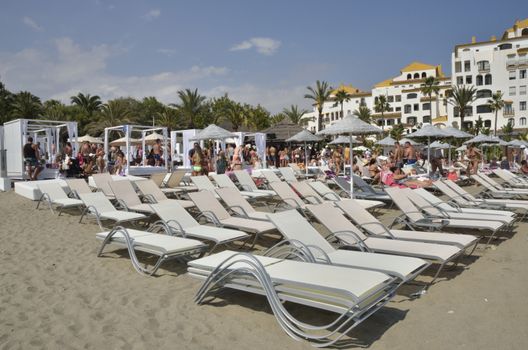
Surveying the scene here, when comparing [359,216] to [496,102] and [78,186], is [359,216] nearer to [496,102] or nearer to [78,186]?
[78,186]

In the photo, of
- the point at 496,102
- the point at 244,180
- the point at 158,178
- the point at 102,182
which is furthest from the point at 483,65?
the point at 102,182

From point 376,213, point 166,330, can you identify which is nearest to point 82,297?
point 166,330

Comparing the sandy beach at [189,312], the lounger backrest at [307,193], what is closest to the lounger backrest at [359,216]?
the sandy beach at [189,312]

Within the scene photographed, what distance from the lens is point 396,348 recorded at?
287cm

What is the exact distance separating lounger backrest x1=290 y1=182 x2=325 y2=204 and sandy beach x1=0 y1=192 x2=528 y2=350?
3600 millimetres

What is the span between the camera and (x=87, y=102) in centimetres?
4331

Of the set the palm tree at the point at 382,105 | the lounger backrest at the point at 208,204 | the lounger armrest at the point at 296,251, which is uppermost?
the palm tree at the point at 382,105

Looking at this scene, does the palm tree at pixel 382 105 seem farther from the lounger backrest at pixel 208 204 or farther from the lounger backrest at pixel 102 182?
the lounger backrest at pixel 208 204

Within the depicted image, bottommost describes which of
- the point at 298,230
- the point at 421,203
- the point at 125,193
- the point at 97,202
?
the point at 298,230

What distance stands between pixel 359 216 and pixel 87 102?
4316cm

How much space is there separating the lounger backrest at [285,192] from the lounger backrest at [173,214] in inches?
90.0

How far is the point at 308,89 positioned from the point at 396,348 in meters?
46.8

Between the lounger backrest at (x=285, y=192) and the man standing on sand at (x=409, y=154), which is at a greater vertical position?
the man standing on sand at (x=409, y=154)

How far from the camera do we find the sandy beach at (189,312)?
3000 mm
